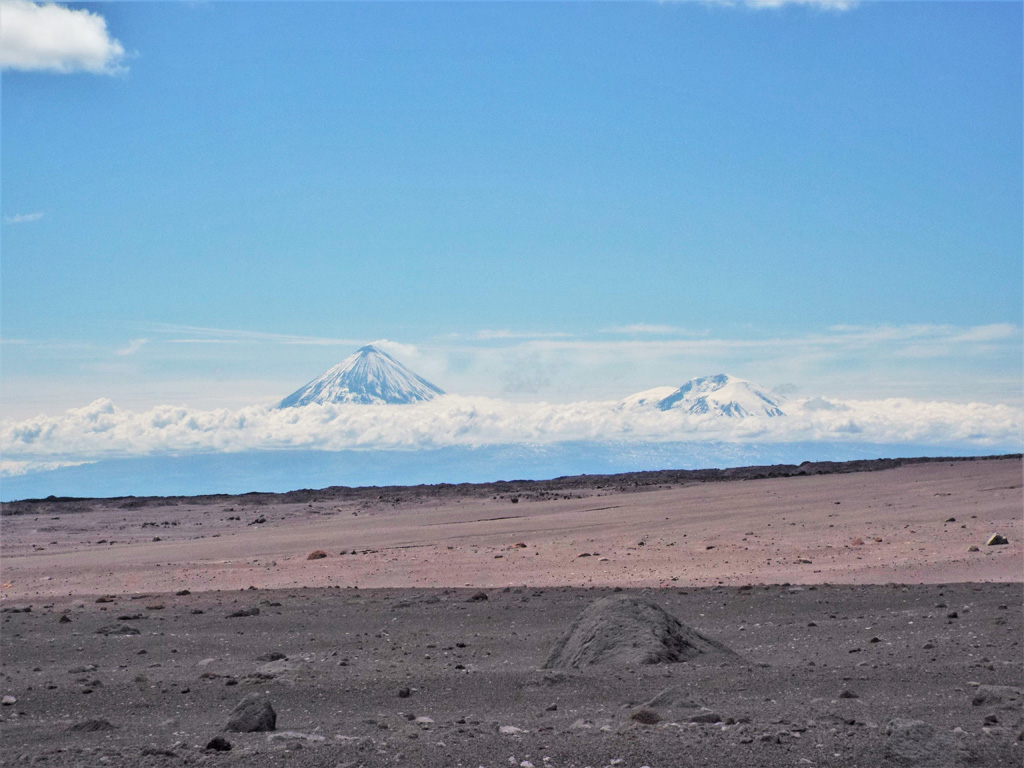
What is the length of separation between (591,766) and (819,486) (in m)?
31.1

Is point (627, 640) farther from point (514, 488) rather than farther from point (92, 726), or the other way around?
point (514, 488)

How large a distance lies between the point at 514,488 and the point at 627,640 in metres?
32.7

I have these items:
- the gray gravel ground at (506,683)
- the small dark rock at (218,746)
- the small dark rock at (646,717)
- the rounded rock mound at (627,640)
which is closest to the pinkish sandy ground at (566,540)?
the gray gravel ground at (506,683)

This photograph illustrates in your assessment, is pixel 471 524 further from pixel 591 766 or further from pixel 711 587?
pixel 591 766

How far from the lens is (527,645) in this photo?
10328 mm

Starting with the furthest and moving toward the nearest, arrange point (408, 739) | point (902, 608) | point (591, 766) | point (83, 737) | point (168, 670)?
point (902, 608), point (168, 670), point (83, 737), point (408, 739), point (591, 766)

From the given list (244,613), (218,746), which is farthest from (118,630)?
(218,746)

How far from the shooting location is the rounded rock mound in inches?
344

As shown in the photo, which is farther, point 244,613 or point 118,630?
point 244,613

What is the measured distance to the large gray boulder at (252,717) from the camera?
6.40m

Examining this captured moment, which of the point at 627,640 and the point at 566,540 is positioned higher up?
the point at 627,640

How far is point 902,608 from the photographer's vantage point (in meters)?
11.8

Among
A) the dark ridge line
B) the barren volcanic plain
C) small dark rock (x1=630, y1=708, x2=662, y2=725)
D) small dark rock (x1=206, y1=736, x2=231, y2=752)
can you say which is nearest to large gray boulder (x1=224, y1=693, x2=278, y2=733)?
the barren volcanic plain

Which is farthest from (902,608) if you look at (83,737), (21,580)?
(21,580)
